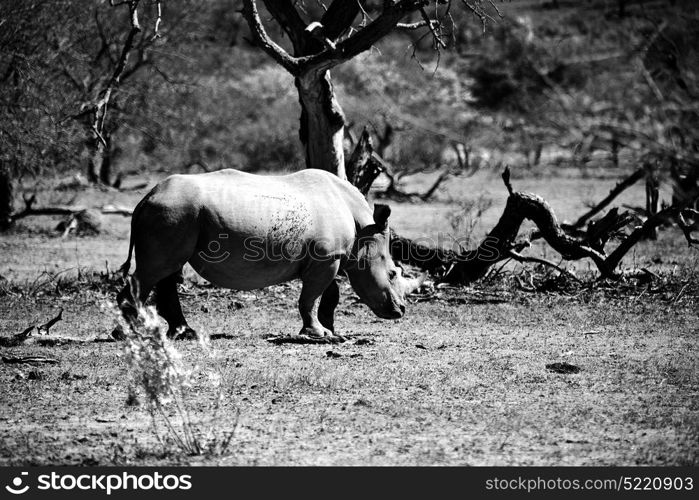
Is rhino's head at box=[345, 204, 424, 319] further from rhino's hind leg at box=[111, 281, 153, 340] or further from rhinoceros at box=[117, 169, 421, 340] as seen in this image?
rhino's hind leg at box=[111, 281, 153, 340]

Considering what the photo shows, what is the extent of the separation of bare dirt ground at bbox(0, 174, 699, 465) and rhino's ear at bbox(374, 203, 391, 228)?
105cm

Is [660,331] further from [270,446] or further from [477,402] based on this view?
[270,446]

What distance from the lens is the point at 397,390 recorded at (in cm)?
799

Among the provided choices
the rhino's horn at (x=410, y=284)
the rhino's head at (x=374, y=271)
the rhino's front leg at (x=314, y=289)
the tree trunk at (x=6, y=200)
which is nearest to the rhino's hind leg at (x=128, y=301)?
the rhino's front leg at (x=314, y=289)

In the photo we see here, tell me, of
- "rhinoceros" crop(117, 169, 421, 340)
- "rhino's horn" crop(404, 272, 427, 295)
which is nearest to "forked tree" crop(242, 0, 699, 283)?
"rhino's horn" crop(404, 272, 427, 295)

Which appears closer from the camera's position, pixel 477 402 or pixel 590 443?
pixel 590 443

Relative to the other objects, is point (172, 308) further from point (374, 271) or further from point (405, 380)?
point (405, 380)

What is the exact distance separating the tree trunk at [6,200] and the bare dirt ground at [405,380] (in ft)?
16.4

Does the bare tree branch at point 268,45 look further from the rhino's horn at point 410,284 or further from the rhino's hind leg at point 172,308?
the rhino's hind leg at point 172,308

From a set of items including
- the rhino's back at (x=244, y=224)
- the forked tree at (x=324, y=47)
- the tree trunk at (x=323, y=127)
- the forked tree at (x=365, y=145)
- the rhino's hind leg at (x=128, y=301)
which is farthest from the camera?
the tree trunk at (x=323, y=127)

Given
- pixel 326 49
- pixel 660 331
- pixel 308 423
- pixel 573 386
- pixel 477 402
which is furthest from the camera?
pixel 326 49

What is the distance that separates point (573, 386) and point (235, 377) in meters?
2.45

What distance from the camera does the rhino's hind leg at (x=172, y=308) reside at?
10.0m
